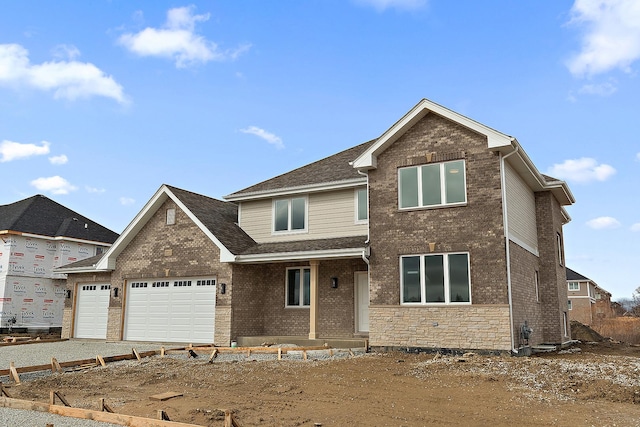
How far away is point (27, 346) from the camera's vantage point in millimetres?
20312

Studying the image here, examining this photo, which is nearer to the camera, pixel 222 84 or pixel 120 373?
pixel 120 373

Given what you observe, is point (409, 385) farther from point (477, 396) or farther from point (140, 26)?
point (140, 26)

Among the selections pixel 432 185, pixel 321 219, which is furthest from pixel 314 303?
pixel 432 185

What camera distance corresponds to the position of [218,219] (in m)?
21.2

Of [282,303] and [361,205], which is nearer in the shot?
[361,205]

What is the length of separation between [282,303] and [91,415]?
11.6 m

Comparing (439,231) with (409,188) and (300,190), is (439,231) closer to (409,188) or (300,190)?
(409,188)

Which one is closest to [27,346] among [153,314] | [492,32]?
[153,314]

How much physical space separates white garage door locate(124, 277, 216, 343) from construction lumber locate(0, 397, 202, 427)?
10.0m

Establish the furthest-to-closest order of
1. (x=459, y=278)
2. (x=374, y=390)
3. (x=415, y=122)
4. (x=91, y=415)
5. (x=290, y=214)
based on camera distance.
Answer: (x=290, y=214) → (x=415, y=122) → (x=459, y=278) → (x=374, y=390) → (x=91, y=415)

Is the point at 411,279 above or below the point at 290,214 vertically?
below

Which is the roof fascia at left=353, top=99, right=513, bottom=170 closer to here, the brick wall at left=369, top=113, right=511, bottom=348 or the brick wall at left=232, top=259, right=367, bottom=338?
the brick wall at left=369, top=113, right=511, bottom=348

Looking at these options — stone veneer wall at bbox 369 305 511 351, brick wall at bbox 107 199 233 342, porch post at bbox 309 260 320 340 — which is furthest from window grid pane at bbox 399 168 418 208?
brick wall at bbox 107 199 233 342

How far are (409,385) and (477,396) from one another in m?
1.61
